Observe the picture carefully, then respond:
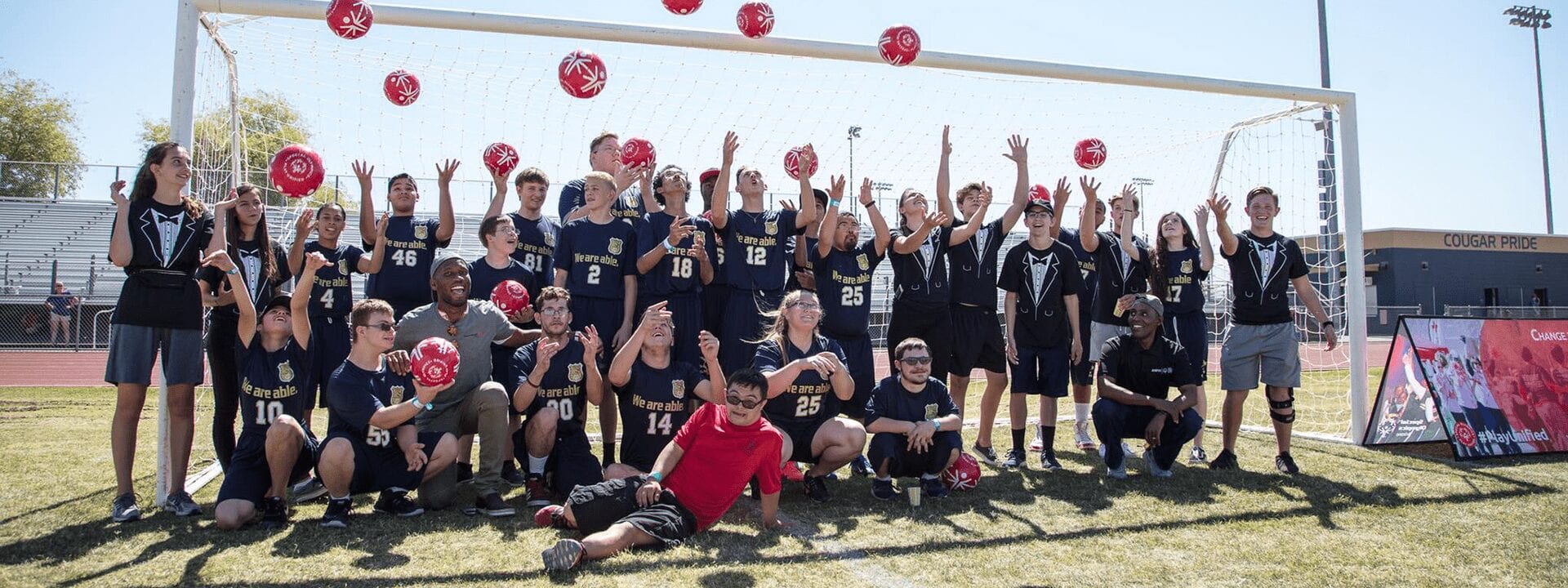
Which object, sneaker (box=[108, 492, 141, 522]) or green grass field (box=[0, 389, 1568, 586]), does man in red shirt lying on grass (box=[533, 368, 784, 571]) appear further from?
sneaker (box=[108, 492, 141, 522])

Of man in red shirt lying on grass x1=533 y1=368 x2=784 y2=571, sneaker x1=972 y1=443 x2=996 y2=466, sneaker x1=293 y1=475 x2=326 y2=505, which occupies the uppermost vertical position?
man in red shirt lying on grass x1=533 y1=368 x2=784 y2=571

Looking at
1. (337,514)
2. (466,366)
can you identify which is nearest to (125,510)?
(337,514)

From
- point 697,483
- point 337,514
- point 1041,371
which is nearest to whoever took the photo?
point 697,483

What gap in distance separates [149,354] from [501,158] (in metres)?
2.49

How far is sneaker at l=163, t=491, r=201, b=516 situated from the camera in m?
4.81

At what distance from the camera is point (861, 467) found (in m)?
6.26

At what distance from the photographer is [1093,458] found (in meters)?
6.81

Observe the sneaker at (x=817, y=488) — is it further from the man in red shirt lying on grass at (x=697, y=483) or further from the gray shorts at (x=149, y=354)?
the gray shorts at (x=149, y=354)

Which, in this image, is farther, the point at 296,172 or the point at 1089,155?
the point at 1089,155

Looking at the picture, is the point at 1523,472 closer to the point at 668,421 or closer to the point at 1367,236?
the point at 668,421

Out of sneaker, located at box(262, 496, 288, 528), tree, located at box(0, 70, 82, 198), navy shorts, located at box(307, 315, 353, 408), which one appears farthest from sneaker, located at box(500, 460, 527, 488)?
tree, located at box(0, 70, 82, 198)

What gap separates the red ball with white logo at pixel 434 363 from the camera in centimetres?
443

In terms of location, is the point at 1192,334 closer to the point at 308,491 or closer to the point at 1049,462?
the point at 1049,462

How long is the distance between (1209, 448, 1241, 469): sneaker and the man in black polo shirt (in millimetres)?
397
